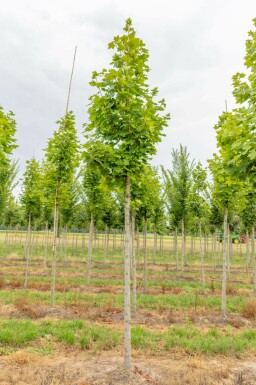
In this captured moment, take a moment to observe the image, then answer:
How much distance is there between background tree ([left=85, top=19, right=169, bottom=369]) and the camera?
563 centimetres

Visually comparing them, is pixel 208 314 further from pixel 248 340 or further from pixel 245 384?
pixel 245 384

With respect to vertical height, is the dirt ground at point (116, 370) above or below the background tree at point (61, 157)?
below

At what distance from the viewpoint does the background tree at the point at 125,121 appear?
563cm

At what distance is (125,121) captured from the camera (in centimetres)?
577

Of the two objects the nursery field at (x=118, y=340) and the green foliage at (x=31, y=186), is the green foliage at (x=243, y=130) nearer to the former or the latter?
the nursery field at (x=118, y=340)

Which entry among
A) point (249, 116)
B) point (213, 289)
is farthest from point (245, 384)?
point (213, 289)

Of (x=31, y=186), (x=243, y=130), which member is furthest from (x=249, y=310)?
(x=31, y=186)

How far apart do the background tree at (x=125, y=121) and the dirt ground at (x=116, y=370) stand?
0.49 meters

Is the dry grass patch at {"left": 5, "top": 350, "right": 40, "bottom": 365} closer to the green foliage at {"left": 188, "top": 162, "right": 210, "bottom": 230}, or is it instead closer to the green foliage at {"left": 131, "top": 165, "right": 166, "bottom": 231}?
the green foliage at {"left": 131, "top": 165, "right": 166, "bottom": 231}

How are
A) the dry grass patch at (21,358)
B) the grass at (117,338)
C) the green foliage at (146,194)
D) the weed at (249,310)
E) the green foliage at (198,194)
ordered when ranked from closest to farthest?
the dry grass patch at (21,358) < the grass at (117,338) < the green foliage at (146,194) < the weed at (249,310) < the green foliage at (198,194)

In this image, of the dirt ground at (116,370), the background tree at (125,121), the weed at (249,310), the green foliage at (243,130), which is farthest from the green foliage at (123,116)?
the weed at (249,310)

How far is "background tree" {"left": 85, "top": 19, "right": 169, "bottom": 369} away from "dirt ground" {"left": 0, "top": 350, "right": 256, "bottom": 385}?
0.49 metres

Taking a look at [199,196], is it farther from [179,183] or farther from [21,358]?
[21,358]

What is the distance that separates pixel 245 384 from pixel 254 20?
6.60m
